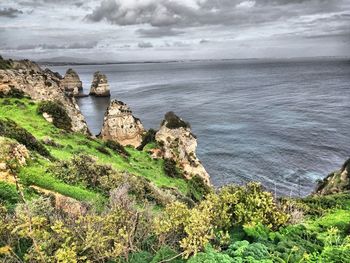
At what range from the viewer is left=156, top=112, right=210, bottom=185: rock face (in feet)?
176

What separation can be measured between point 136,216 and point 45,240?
359 cm

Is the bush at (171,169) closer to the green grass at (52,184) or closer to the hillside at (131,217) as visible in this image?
the hillside at (131,217)

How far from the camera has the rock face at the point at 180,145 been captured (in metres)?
53.8

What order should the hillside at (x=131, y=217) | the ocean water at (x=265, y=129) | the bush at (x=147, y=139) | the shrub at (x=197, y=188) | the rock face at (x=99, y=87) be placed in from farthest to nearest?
the rock face at (x=99, y=87)
the ocean water at (x=265, y=129)
the bush at (x=147, y=139)
the shrub at (x=197, y=188)
the hillside at (x=131, y=217)

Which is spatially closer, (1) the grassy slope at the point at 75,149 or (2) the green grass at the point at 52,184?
(2) the green grass at the point at 52,184

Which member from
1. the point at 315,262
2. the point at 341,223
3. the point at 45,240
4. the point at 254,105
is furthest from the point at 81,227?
the point at 254,105

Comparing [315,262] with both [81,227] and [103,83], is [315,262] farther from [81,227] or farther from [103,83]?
[103,83]

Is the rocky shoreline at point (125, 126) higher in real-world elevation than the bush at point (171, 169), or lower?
higher

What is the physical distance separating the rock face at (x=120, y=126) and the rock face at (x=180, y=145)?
7.32m

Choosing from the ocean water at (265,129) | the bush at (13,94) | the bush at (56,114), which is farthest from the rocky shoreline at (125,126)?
the ocean water at (265,129)

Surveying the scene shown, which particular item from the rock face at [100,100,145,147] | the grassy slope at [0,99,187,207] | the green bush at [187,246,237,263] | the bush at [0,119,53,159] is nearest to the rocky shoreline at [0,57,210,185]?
the rock face at [100,100,145,147]

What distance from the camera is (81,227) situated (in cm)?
1473

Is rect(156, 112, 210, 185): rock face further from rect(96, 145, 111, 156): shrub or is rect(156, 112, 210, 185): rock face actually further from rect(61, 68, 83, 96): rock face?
rect(61, 68, 83, 96): rock face

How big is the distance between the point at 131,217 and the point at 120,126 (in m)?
45.9
